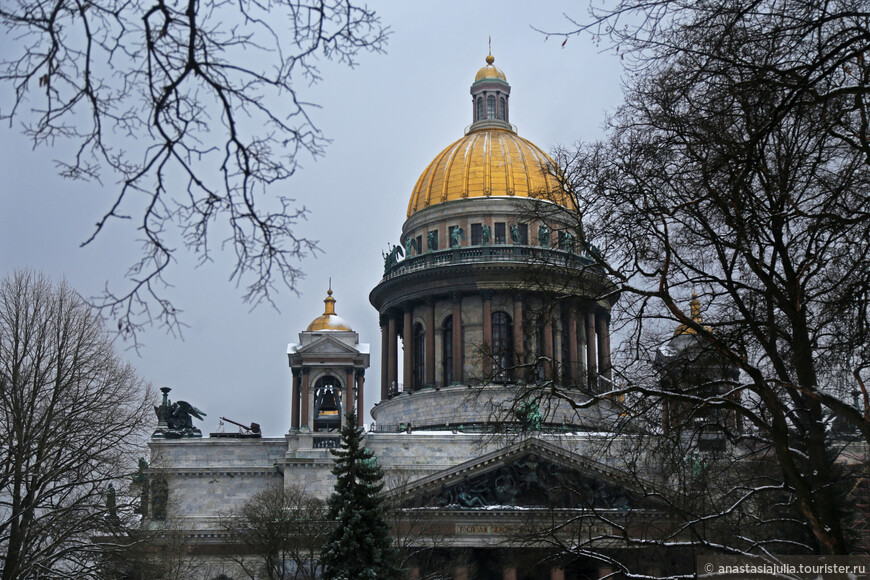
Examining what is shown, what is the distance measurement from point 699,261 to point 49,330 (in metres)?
21.0

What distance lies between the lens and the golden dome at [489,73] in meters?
80.2

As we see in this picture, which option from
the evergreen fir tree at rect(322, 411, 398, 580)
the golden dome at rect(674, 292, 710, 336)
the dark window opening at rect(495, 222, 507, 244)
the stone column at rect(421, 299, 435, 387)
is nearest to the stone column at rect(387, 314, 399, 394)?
the stone column at rect(421, 299, 435, 387)

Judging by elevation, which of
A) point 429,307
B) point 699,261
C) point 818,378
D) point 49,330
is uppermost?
point 429,307

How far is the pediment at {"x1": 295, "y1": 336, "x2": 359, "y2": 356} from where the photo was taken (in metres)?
63.0

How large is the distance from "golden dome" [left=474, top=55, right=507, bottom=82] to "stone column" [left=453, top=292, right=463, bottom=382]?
1757 centimetres

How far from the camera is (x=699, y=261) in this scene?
18062 mm

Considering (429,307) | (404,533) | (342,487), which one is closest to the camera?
(342,487)

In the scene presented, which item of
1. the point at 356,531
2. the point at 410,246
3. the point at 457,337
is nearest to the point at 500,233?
the point at 410,246

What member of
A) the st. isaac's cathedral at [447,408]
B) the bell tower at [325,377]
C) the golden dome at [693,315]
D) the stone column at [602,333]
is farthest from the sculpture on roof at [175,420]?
the golden dome at [693,315]

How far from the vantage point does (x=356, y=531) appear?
133 ft

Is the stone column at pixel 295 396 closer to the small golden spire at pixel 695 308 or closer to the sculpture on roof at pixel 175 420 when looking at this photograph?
the sculpture on roof at pixel 175 420

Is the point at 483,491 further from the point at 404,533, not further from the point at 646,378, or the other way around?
the point at 646,378

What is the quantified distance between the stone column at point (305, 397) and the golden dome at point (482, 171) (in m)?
16.1

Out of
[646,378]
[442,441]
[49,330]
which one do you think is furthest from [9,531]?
[442,441]
